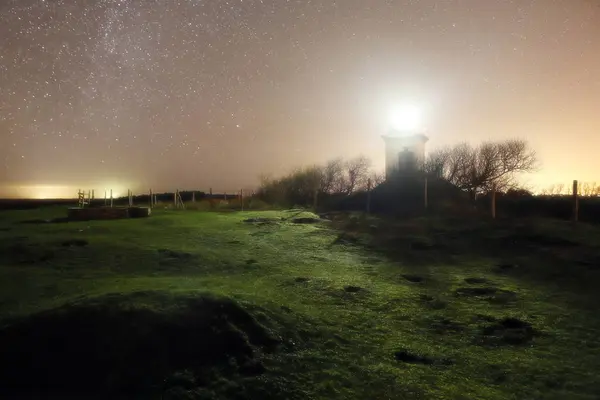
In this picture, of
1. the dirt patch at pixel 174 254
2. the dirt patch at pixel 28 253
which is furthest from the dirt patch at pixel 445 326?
the dirt patch at pixel 28 253

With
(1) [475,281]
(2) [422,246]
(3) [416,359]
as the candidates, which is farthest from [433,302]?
(2) [422,246]

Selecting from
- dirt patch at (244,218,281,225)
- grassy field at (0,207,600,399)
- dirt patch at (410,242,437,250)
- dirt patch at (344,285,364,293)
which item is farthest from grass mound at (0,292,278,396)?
dirt patch at (244,218,281,225)

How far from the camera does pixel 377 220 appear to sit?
2569cm

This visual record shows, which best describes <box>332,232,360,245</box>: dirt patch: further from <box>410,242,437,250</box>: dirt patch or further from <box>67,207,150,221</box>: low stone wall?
<box>67,207,150,221</box>: low stone wall

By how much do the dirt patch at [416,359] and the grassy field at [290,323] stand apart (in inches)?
1.3

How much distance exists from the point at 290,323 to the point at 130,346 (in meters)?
2.76

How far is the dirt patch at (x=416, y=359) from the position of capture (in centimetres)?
797

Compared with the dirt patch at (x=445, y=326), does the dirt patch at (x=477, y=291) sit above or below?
above

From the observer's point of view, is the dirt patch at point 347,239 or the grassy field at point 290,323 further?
the dirt patch at point 347,239

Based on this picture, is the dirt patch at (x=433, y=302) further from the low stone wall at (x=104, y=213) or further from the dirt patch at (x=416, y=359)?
the low stone wall at (x=104, y=213)

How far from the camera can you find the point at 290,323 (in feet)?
29.4

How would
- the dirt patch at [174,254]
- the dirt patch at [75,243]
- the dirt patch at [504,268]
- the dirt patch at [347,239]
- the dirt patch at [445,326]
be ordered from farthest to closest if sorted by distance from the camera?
the dirt patch at [347,239]
the dirt patch at [75,243]
the dirt patch at [504,268]
the dirt patch at [174,254]
the dirt patch at [445,326]

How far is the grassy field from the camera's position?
7.05 meters

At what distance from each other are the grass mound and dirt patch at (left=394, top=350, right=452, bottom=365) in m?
2.04
